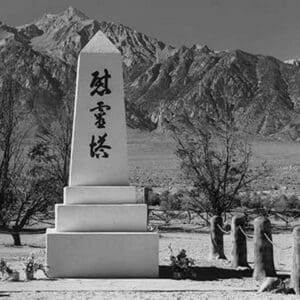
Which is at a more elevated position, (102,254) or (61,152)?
(61,152)

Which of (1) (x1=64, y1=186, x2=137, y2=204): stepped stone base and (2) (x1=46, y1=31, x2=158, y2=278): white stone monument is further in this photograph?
(1) (x1=64, y1=186, x2=137, y2=204): stepped stone base

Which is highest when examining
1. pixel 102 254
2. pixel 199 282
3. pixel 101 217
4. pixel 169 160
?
pixel 169 160

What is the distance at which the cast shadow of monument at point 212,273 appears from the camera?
12398mm

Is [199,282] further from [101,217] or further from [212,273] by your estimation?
[101,217]

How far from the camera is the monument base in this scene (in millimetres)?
11938

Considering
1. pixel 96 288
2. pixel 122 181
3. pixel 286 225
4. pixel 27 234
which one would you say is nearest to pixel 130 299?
pixel 96 288

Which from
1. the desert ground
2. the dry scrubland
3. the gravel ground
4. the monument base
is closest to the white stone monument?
the monument base

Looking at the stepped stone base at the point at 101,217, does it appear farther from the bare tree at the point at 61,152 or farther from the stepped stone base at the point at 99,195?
the bare tree at the point at 61,152

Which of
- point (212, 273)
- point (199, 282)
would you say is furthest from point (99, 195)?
point (212, 273)

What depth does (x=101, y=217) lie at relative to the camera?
40.2 feet

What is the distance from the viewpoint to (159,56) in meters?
197

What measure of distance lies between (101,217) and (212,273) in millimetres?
2475

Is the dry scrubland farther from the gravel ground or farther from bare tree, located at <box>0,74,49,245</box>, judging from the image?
the gravel ground

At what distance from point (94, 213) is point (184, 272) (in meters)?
1.96
